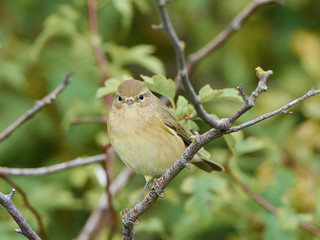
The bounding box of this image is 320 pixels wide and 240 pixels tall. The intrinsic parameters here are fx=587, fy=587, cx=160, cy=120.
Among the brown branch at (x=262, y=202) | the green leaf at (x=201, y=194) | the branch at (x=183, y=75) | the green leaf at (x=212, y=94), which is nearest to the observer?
the branch at (x=183, y=75)

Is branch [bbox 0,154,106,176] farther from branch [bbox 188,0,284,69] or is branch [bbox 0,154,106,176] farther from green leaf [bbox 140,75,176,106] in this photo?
branch [bbox 188,0,284,69]

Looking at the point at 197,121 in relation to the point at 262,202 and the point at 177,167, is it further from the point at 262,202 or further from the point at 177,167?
the point at 177,167

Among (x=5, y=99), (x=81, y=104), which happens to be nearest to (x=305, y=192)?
(x=81, y=104)

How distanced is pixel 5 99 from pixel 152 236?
6.28 feet

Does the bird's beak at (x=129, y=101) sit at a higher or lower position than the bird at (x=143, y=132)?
higher

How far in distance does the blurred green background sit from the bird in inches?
14.7

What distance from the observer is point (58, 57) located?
552 centimetres

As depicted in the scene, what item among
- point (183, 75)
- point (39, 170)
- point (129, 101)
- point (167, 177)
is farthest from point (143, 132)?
point (183, 75)

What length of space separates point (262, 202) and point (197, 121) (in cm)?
203

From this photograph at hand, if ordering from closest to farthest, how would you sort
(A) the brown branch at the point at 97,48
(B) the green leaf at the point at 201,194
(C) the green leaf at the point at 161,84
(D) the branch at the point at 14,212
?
(D) the branch at the point at 14,212
(C) the green leaf at the point at 161,84
(B) the green leaf at the point at 201,194
(A) the brown branch at the point at 97,48

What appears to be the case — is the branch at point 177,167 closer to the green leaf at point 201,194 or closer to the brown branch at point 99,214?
the green leaf at point 201,194

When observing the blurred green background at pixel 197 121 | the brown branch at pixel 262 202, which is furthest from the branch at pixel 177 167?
the brown branch at pixel 262 202

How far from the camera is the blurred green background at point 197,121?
13.9ft

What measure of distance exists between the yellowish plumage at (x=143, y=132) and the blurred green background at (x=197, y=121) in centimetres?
38
